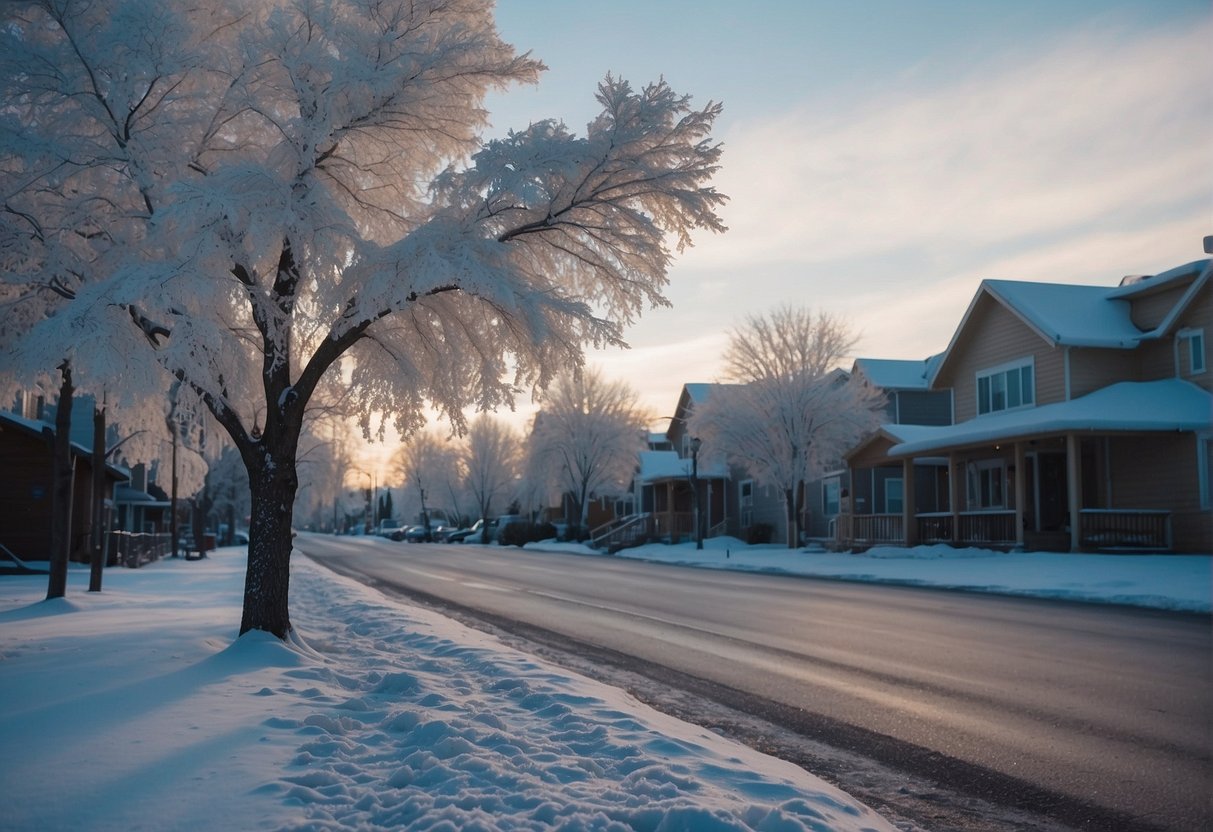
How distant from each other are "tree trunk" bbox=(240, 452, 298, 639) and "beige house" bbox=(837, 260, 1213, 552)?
20305 millimetres

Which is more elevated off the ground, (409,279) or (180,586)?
(409,279)

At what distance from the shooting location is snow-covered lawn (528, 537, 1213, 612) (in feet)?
57.3

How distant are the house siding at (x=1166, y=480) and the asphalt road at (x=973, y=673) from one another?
30.9 feet

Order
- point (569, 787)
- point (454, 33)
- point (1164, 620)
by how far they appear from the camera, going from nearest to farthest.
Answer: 1. point (569, 787)
2. point (454, 33)
3. point (1164, 620)

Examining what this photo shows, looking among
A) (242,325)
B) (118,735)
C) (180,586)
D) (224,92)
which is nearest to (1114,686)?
(118,735)

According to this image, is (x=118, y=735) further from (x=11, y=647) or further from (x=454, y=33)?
(x=454, y=33)

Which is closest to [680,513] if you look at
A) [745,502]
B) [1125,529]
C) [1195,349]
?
[745,502]

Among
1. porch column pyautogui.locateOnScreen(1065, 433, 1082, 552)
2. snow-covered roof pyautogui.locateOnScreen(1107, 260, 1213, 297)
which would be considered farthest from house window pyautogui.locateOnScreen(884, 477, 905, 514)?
porch column pyautogui.locateOnScreen(1065, 433, 1082, 552)

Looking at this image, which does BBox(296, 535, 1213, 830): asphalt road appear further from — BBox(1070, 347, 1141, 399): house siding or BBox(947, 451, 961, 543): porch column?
BBox(1070, 347, 1141, 399): house siding

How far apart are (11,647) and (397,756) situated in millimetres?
6266

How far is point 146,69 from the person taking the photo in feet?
31.0

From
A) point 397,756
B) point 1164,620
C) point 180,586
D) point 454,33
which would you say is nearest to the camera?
point 397,756

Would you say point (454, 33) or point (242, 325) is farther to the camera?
point (242, 325)

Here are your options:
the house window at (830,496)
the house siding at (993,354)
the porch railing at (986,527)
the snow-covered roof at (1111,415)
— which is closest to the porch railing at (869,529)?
the porch railing at (986,527)
